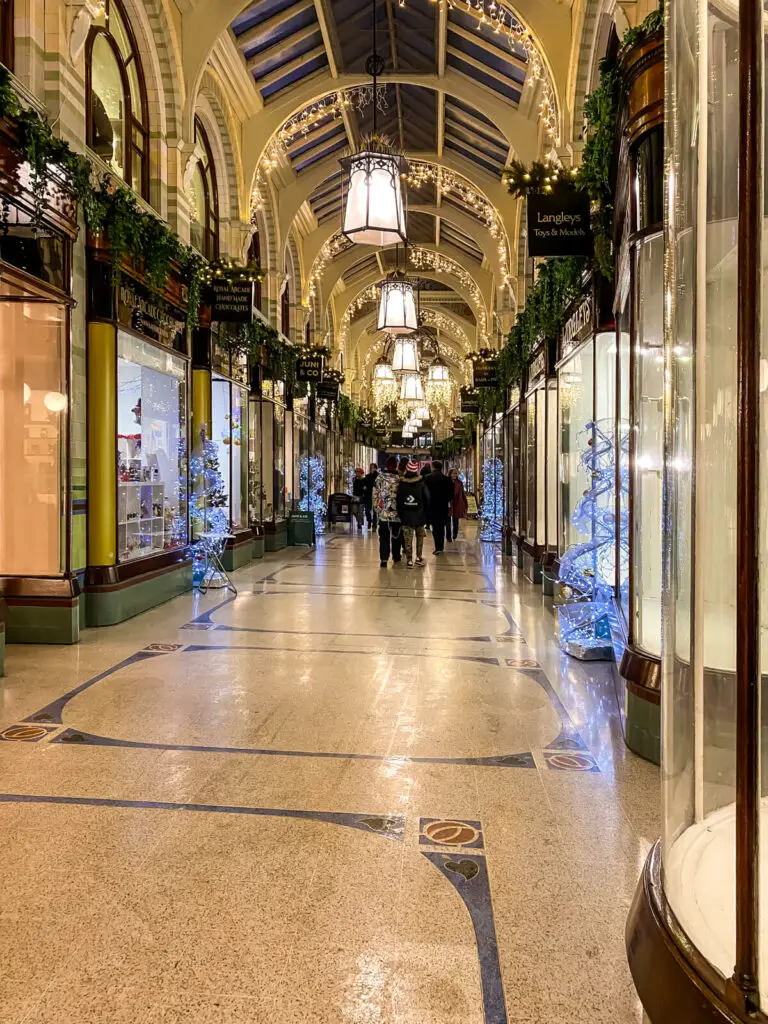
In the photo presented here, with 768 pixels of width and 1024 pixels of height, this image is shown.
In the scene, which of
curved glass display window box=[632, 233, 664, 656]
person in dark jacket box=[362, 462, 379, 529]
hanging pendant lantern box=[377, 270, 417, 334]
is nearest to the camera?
curved glass display window box=[632, 233, 664, 656]

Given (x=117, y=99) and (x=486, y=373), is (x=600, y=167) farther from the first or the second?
(x=486, y=373)

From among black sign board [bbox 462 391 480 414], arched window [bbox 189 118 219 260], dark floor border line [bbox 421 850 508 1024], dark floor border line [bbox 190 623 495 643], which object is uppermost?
arched window [bbox 189 118 219 260]

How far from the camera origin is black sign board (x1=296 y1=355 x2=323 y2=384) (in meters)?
14.0

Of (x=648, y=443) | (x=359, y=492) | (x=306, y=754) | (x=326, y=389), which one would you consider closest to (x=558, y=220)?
(x=648, y=443)

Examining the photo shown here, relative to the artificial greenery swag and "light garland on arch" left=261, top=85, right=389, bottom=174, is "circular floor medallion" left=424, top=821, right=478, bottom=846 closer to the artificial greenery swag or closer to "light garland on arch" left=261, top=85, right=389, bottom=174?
the artificial greenery swag

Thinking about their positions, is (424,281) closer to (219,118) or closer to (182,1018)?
(219,118)

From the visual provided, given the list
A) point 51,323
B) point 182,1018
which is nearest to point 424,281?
→ point 51,323

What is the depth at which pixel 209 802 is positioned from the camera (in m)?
2.85

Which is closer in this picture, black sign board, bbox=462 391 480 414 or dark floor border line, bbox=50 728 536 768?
dark floor border line, bbox=50 728 536 768

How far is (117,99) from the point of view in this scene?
7281 millimetres

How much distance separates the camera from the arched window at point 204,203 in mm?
9539

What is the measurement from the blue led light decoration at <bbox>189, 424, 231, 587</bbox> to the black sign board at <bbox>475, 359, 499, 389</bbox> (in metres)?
6.10

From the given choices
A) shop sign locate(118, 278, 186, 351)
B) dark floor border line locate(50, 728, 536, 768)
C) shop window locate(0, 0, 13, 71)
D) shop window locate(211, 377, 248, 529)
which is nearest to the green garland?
shop sign locate(118, 278, 186, 351)

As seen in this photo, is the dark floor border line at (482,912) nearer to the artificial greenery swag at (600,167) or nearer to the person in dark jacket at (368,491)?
the artificial greenery swag at (600,167)
